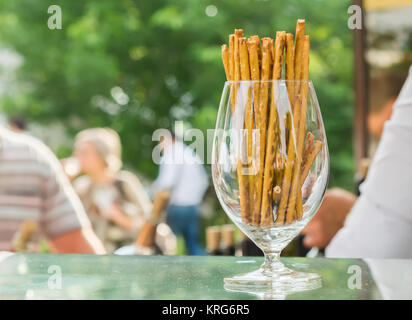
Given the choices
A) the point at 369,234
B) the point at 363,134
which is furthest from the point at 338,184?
the point at 369,234

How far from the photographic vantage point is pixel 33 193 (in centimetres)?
183

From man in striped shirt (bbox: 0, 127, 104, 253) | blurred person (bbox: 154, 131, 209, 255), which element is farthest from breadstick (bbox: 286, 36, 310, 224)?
blurred person (bbox: 154, 131, 209, 255)

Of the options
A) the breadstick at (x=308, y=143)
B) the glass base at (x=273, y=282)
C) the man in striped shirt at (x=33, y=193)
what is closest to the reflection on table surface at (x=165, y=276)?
the glass base at (x=273, y=282)

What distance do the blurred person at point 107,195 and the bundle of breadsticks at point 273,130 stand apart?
10.5 feet

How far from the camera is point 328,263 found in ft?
2.72

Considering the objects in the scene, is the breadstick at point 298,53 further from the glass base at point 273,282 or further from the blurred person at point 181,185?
the blurred person at point 181,185

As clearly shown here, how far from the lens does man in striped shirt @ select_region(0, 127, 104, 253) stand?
5.40 feet

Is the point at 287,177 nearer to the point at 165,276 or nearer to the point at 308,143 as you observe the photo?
the point at 308,143

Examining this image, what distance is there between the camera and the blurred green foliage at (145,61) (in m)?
9.64

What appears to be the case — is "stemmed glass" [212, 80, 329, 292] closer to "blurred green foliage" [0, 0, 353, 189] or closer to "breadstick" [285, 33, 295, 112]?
"breadstick" [285, 33, 295, 112]

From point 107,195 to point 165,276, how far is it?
134 inches

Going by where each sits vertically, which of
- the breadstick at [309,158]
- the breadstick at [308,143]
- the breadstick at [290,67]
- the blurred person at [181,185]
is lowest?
the blurred person at [181,185]
